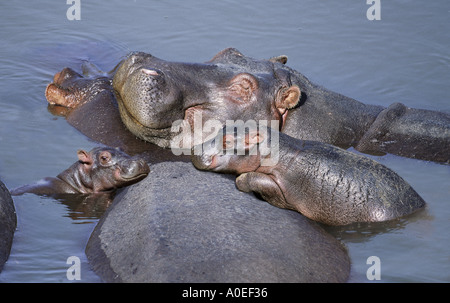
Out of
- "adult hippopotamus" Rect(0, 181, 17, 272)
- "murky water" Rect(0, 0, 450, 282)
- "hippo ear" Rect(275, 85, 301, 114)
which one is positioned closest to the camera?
"adult hippopotamus" Rect(0, 181, 17, 272)

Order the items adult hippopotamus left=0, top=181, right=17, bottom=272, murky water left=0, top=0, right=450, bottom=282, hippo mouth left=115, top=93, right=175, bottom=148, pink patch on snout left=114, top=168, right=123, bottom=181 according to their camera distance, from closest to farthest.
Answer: adult hippopotamus left=0, top=181, right=17, bottom=272, murky water left=0, top=0, right=450, bottom=282, pink patch on snout left=114, top=168, right=123, bottom=181, hippo mouth left=115, top=93, right=175, bottom=148

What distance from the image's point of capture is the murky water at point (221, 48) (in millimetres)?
6520

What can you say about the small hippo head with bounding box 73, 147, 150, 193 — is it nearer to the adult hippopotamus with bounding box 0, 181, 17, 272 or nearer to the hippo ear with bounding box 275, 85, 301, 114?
the adult hippopotamus with bounding box 0, 181, 17, 272

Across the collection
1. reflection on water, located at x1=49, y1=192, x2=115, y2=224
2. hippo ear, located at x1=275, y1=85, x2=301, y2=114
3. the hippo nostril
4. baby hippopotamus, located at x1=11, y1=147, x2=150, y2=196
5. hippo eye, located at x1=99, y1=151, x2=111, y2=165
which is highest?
the hippo nostril

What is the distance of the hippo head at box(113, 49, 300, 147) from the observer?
7.37 metres

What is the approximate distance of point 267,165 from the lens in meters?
7.04

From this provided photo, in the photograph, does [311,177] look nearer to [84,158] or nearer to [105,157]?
[105,157]

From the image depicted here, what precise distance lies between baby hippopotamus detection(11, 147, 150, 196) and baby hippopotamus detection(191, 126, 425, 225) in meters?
0.85

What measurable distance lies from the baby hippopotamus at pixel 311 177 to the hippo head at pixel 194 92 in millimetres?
679

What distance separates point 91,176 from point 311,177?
2353 millimetres

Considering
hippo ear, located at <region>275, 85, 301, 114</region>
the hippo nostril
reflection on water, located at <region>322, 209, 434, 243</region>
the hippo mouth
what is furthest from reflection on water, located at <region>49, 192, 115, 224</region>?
reflection on water, located at <region>322, 209, 434, 243</region>

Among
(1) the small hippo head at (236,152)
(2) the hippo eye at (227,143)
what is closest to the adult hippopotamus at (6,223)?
(1) the small hippo head at (236,152)

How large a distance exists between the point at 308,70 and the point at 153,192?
17.6 feet
